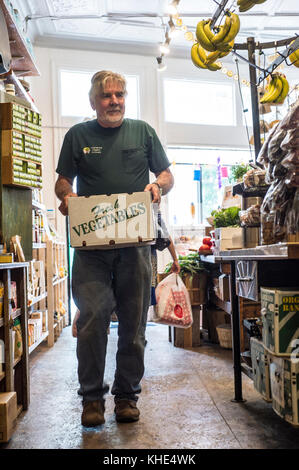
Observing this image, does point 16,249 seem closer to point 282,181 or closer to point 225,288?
point 282,181

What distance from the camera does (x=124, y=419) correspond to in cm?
221

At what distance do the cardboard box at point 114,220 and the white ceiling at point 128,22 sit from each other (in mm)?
5077

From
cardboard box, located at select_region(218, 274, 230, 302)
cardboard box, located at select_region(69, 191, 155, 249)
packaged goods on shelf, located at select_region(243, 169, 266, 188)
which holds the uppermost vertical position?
packaged goods on shelf, located at select_region(243, 169, 266, 188)

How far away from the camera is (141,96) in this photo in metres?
7.78

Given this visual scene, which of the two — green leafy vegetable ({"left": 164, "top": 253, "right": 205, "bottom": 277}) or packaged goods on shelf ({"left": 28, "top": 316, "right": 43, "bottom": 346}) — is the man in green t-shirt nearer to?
packaged goods on shelf ({"left": 28, "top": 316, "right": 43, "bottom": 346})

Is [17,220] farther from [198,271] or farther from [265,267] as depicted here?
[198,271]

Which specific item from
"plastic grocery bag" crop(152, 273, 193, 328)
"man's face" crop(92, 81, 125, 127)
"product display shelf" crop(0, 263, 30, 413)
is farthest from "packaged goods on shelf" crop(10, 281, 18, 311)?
"plastic grocery bag" crop(152, 273, 193, 328)

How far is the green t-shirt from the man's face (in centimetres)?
9

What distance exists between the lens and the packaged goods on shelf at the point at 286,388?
170 cm

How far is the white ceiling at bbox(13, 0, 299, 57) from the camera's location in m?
6.44

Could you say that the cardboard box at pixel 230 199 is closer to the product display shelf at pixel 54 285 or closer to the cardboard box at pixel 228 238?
the cardboard box at pixel 228 238

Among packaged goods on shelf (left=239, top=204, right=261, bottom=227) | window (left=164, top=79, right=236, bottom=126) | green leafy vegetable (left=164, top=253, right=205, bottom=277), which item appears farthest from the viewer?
window (left=164, top=79, right=236, bottom=126)

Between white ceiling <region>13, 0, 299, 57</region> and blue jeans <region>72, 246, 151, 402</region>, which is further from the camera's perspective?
white ceiling <region>13, 0, 299, 57</region>
